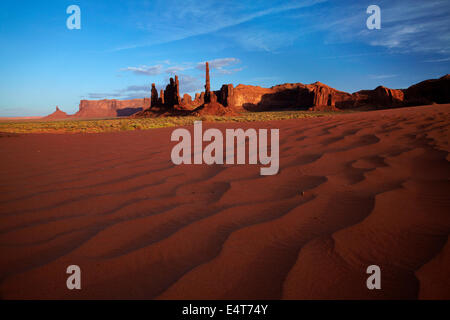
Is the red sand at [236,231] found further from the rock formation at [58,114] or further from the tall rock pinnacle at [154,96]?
the rock formation at [58,114]

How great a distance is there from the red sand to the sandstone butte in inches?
1572

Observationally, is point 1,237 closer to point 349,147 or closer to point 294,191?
point 294,191

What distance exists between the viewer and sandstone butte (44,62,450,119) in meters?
48.6

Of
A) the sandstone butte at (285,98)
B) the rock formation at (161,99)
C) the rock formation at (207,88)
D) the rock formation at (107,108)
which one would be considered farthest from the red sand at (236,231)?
the rock formation at (107,108)

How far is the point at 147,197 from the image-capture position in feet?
6.36

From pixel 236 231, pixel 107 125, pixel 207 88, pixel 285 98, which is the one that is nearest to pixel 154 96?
pixel 207 88

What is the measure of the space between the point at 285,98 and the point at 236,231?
322ft

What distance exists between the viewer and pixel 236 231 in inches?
53.2

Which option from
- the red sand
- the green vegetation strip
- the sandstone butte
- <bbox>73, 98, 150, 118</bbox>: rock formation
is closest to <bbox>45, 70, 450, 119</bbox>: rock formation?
the sandstone butte

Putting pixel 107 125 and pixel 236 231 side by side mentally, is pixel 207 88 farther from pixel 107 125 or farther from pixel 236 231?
pixel 236 231

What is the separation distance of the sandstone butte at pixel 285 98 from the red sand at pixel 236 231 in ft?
131

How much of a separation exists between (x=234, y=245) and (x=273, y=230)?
0.87ft
